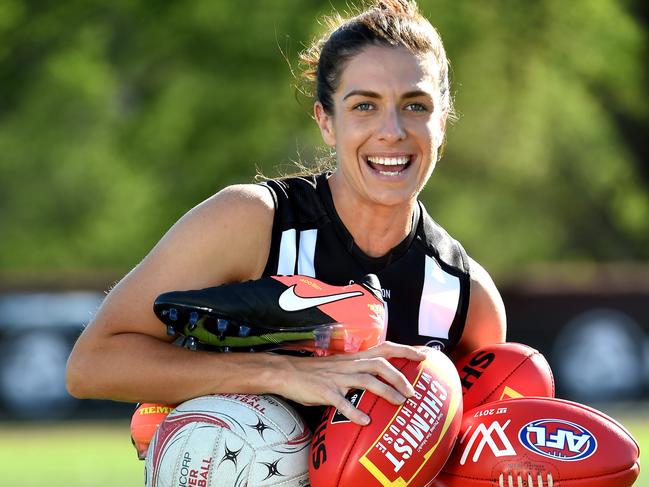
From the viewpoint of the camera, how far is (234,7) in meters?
18.3

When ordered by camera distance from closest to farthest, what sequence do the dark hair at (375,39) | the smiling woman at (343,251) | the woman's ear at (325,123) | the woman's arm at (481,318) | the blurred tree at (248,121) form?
the smiling woman at (343,251) → the dark hair at (375,39) → the woman's ear at (325,123) → the woman's arm at (481,318) → the blurred tree at (248,121)

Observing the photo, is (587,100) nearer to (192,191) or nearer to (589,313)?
(192,191)

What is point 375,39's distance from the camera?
3.92 metres

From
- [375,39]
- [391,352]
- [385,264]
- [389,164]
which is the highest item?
[375,39]

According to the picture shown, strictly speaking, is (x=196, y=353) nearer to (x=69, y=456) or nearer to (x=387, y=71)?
(x=387, y=71)

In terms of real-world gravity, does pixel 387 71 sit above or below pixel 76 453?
above

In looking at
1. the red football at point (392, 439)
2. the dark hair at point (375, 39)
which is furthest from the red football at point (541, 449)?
the dark hair at point (375, 39)

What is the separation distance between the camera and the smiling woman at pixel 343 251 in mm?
3596

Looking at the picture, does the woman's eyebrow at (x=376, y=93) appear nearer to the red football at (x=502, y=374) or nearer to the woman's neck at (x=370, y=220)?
the woman's neck at (x=370, y=220)

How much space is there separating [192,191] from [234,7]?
113 inches

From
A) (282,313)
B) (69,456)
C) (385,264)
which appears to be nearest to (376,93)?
(385,264)

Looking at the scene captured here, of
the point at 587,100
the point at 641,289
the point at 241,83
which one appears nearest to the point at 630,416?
the point at 641,289

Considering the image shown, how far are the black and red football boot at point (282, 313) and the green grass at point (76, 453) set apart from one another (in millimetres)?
3993

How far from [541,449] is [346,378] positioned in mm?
597
